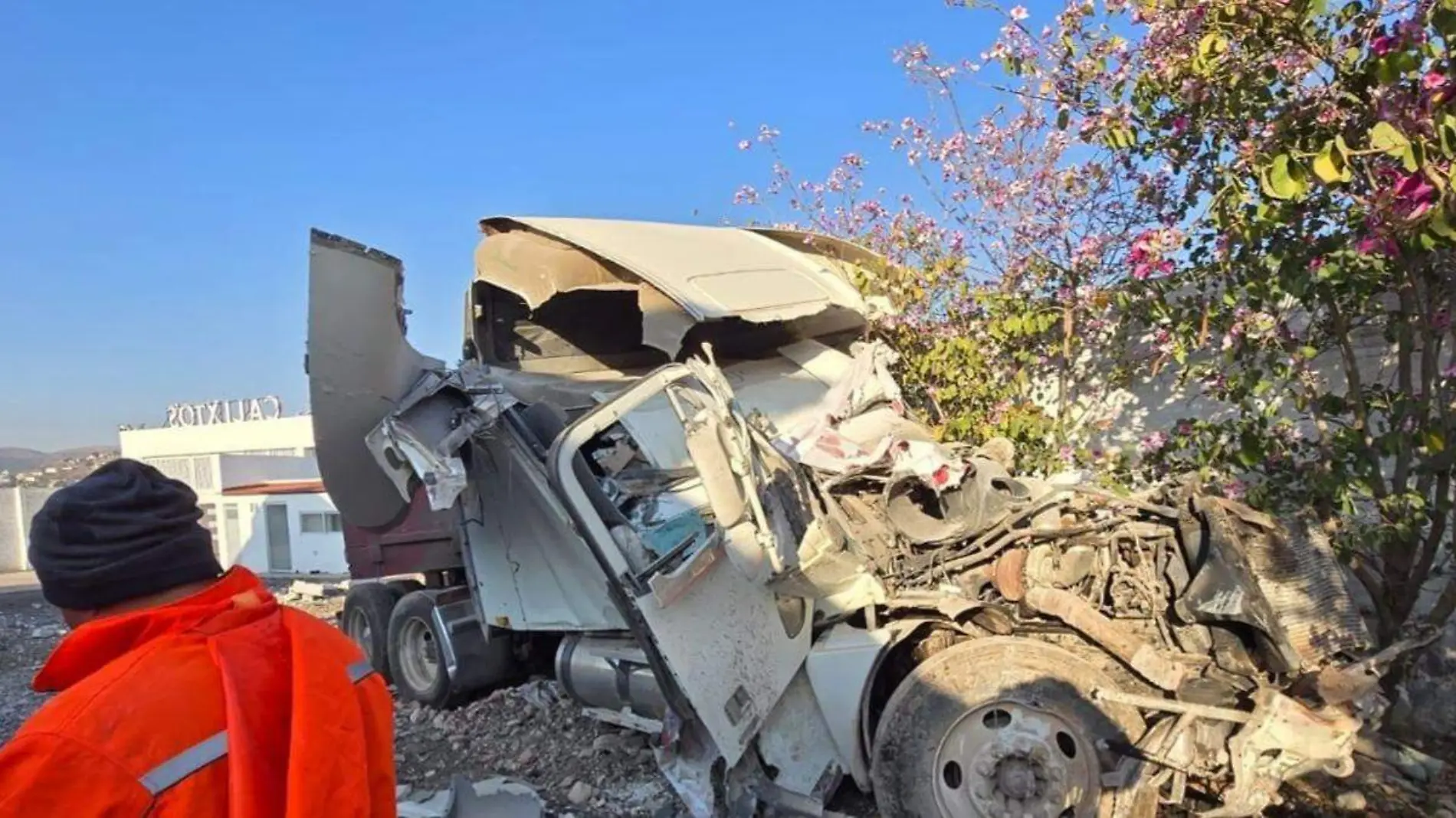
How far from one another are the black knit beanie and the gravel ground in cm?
360

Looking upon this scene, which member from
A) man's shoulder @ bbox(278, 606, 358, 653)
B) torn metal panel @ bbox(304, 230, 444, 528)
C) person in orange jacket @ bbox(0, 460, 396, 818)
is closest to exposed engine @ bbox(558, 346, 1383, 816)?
torn metal panel @ bbox(304, 230, 444, 528)

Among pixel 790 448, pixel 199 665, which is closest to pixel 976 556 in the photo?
pixel 790 448

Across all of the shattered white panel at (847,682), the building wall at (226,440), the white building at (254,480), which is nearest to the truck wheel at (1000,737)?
the shattered white panel at (847,682)

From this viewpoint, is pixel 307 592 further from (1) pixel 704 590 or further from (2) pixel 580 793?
(1) pixel 704 590

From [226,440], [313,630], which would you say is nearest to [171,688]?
[313,630]

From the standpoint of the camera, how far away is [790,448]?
486 centimetres

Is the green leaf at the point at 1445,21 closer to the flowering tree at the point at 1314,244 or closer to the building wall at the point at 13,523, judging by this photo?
the flowering tree at the point at 1314,244

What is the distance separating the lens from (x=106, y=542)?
1.45 m

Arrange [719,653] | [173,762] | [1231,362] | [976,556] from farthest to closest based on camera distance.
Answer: [1231,362] → [976,556] → [719,653] → [173,762]

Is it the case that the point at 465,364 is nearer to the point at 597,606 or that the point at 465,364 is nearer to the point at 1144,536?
the point at 597,606

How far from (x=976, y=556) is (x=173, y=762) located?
371cm

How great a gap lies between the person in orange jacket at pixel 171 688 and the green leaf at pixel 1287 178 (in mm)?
3143

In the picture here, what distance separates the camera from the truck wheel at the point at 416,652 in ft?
22.8

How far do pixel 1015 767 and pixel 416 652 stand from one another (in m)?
4.92
